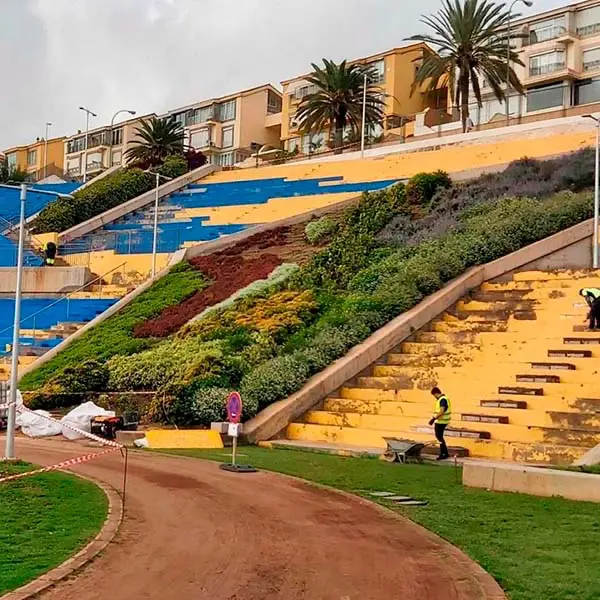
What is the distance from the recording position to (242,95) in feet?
278

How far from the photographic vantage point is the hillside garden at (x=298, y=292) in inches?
826

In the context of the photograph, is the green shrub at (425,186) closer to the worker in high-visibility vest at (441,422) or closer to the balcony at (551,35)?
the worker in high-visibility vest at (441,422)

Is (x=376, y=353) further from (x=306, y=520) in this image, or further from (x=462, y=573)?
(x=462, y=573)

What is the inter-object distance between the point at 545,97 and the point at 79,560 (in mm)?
64066

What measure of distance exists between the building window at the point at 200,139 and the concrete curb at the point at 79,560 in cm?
7757

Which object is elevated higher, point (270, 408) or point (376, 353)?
point (376, 353)

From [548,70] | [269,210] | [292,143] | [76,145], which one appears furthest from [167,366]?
[76,145]

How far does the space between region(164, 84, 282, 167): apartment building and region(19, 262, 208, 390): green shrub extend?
53144mm

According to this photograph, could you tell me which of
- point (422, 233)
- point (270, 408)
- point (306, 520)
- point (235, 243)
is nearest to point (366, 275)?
point (422, 233)

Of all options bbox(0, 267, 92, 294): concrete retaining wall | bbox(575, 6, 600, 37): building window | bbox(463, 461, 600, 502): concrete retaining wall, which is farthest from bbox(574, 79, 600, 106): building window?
bbox(463, 461, 600, 502): concrete retaining wall

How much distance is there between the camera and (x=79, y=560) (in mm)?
8023

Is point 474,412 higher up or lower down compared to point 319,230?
lower down

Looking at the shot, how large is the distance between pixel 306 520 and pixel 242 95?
254ft

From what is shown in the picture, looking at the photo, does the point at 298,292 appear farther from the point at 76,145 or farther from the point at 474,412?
the point at 76,145
